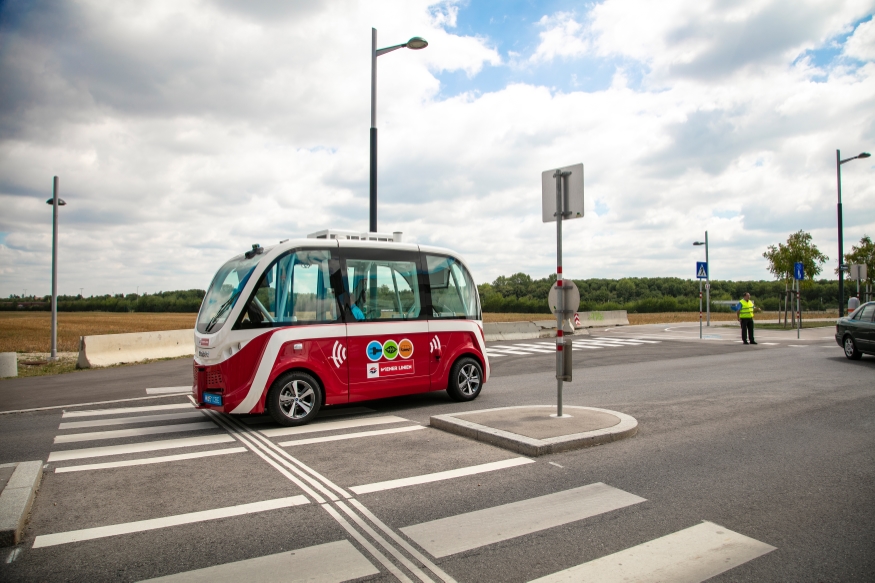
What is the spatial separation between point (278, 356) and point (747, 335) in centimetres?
1994

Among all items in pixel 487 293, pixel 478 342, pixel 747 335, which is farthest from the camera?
pixel 487 293

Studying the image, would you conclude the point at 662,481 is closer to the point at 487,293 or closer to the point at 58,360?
the point at 58,360

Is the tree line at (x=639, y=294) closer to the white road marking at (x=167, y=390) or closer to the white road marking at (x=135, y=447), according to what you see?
the white road marking at (x=167, y=390)

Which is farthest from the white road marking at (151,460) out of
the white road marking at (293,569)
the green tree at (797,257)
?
the green tree at (797,257)

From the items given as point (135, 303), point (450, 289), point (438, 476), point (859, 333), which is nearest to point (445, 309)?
point (450, 289)

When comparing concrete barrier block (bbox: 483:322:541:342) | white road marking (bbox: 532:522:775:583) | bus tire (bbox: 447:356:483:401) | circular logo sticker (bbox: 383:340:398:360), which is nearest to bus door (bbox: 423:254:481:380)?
bus tire (bbox: 447:356:483:401)

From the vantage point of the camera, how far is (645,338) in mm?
24469

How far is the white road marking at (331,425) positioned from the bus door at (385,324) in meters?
0.35

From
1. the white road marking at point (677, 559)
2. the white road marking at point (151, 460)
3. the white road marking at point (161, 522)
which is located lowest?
the white road marking at point (151, 460)

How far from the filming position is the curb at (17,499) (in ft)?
13.7

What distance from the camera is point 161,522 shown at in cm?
457

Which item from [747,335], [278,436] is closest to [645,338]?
[747,335]

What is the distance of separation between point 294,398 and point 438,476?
3315mm

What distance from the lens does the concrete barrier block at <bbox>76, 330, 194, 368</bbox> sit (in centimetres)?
1753
